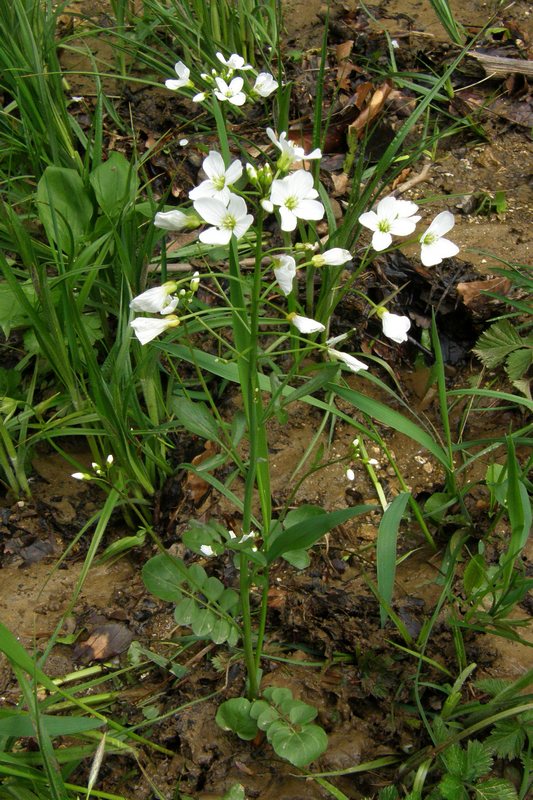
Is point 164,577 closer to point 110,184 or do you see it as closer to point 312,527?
point 312,527

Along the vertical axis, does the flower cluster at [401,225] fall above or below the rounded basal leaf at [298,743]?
above

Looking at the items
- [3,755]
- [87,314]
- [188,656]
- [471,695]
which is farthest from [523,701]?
[87,314]

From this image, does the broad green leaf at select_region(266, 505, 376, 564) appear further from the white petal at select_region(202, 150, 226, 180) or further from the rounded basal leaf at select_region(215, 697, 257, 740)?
the white petal at select_region(202, 150, 226, 180)

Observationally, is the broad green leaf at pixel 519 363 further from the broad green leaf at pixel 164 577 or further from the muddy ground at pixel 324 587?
the broad green leaf at pixel 164 577

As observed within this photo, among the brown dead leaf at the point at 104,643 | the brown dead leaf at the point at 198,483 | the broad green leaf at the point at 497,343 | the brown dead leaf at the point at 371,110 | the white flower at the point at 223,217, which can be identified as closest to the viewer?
the white flower at the point at 223,217

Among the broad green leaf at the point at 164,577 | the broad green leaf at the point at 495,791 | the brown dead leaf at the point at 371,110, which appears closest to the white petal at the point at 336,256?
the broad green leaf at the point at 164,577

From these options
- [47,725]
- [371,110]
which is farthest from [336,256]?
[371,110]
